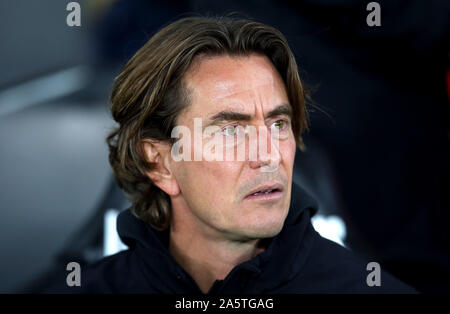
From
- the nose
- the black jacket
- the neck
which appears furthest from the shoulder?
the nose

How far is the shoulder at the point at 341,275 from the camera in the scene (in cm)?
179

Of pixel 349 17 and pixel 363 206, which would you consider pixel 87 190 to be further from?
pixel 349 17

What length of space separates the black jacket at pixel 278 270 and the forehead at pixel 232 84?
398mm

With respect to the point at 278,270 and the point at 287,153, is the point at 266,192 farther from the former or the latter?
the point at 278,270

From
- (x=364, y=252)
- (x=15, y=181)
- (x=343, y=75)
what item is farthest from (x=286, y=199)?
(x=15, y=181)

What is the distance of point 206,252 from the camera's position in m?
1.94

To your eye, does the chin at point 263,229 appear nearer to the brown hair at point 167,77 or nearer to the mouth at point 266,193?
the mouth at point 266,193

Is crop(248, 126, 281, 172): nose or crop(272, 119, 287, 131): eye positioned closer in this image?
crop(248, 126, 281, 172): nose

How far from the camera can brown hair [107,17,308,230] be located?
1.89 m

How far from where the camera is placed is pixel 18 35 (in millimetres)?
2811

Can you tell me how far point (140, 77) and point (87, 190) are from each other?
1084 mm

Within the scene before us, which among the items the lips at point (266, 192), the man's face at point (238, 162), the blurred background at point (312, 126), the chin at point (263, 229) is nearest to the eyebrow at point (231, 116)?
the man's face at point (238, 162)

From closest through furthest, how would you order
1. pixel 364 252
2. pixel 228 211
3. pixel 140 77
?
pixel 228 211 → pixel 140 77 → pixel 364 252

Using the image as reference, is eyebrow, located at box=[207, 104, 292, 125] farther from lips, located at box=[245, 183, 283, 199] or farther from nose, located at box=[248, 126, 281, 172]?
lips, located at box=[245, 183, 283, 199]
